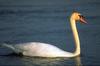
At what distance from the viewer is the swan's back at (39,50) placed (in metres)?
16.0

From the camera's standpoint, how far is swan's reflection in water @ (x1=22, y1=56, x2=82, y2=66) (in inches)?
603

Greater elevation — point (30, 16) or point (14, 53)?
point (30, 16)

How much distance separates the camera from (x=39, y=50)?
16.1 meters

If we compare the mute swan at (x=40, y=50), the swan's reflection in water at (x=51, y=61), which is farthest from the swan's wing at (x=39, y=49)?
the swan's reflection in water at (x=51, y=61)

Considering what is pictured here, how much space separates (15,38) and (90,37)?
2.28m

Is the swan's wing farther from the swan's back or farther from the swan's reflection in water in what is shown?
the swan's reflection in water

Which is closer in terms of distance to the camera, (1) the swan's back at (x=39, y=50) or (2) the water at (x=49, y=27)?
(2) the water at (x=49, y=27)

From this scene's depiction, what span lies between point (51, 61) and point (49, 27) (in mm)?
5229

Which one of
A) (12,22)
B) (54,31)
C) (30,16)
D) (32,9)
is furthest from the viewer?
(32,9)

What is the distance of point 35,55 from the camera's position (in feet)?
53.0

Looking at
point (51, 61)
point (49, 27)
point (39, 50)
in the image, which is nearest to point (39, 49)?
point (39, 50)

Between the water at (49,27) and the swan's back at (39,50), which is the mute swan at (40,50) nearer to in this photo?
the swan's back at (39,50)

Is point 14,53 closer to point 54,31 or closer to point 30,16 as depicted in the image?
point 54,31

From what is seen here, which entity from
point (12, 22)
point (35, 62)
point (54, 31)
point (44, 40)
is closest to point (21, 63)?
point (35, 62)
